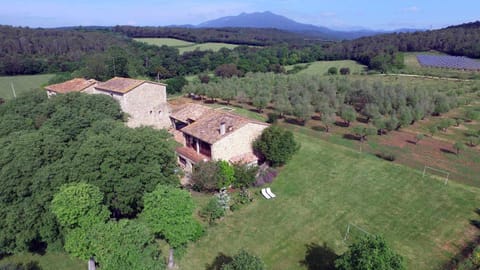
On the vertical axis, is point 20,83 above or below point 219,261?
above

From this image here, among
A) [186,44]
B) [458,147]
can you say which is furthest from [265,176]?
[186,44]

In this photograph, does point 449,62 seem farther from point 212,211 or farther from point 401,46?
point 212,211

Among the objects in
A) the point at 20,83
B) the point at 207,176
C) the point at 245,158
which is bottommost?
the point at 20,83

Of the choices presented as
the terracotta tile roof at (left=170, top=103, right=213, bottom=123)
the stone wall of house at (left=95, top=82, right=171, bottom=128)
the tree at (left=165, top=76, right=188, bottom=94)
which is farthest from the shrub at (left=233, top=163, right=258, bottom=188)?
the tree at (left=165, top=76, right=188, bottom=94)

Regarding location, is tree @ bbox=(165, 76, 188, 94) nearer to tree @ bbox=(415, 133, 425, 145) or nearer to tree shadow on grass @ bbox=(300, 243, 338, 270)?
tree @ bbox=(415, 133, 425, 145)

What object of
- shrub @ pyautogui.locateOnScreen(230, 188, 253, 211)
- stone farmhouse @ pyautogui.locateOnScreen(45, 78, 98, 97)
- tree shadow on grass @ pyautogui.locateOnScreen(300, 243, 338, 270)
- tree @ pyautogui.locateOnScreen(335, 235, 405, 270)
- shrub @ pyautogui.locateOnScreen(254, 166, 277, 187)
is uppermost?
stone farmhouse @ pyautogui.locateOnScreen(45, 78, 98, 97)

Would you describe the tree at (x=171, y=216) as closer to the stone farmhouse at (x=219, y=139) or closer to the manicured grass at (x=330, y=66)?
the stone farmhouse at (x=219, y=139)

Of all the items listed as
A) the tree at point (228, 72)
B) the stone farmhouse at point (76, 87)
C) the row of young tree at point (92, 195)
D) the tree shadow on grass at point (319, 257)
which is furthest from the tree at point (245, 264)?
the tree at point (228, 72)

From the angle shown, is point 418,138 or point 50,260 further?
point 418,138
